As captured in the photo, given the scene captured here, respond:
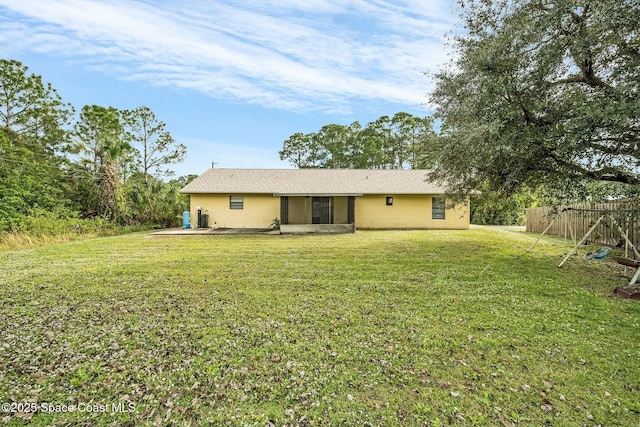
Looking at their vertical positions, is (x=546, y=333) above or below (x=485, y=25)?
below

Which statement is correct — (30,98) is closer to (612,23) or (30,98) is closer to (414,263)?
(414,263)

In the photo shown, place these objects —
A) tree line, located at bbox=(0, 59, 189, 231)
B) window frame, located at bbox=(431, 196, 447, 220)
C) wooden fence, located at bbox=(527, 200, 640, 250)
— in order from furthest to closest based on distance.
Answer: window frame, located at bbox=(431, 196, 447, 220)
tree line, located at bbox=(0, 59, 189, 231)
wooden fence, located at bbox=(527, 200, 640, 250)

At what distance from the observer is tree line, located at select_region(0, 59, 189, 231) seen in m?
17.6

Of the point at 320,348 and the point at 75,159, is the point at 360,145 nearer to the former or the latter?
the point at 75,159

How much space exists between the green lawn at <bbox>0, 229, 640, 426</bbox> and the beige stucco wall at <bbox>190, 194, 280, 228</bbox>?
11731 mm

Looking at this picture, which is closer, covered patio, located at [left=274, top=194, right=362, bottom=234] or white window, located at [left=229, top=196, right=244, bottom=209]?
white window, located at [left=229, top=196, right=244, bottom=209]

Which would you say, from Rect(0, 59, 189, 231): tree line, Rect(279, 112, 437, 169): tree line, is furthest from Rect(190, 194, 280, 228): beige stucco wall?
Rect(279, 112, 437, 169): tree line

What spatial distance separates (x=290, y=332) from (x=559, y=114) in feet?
25.9

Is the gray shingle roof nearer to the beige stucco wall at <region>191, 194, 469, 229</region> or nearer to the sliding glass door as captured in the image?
the beige stucco wall at <region>191, 194, 469, 229</region>

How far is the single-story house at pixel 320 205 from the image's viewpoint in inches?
738

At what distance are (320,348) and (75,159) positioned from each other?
89.6 feet

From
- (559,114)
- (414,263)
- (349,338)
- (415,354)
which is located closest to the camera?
(415,354)

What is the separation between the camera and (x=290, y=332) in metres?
3.96

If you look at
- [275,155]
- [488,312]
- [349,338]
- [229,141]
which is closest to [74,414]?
[349,338]
